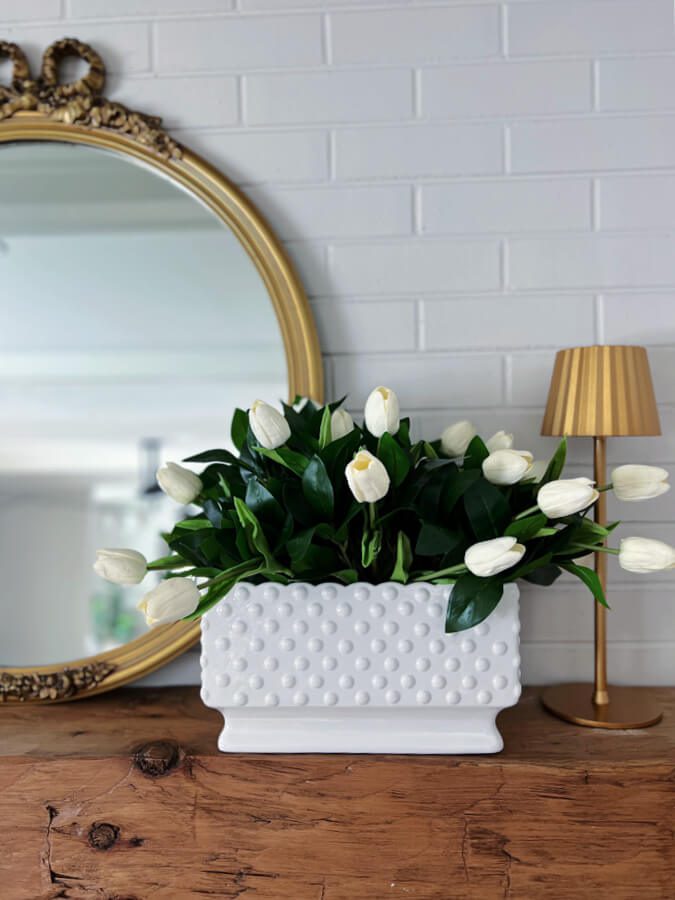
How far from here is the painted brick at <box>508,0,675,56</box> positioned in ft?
3.54

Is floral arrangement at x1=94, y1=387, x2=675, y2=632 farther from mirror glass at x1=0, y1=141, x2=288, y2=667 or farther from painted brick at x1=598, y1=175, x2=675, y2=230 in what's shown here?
painted brick at x1=598, y1=175, x2=675, y2=230

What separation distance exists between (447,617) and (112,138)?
2.79 ft


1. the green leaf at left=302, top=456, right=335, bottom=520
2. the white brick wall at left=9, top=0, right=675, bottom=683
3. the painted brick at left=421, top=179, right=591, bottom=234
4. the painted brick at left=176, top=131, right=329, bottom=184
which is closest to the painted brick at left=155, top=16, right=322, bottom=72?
the white brick wall at left=9, top=0, right=675, bottom=683

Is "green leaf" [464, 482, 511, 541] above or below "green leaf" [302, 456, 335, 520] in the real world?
below

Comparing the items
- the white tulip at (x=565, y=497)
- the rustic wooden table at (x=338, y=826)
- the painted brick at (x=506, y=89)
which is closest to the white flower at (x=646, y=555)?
the white tulip at (x=565, y=497)

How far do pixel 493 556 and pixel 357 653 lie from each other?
0.20 m

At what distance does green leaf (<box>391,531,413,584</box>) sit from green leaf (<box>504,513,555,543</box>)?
0.12 metres

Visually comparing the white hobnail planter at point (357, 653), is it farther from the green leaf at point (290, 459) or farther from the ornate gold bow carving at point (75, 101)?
the ornate gold bow carving at point (75, 101)

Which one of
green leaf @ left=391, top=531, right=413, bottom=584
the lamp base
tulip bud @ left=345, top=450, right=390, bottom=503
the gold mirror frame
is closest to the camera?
tulip bud @ left=345, top=450, right=390, bottom=503

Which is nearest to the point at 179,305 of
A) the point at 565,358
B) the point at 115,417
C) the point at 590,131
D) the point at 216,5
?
the point at 115,417

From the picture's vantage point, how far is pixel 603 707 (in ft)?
3.21

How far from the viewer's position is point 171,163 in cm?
108

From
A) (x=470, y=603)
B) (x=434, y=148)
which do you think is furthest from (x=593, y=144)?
(x=470, y=603)

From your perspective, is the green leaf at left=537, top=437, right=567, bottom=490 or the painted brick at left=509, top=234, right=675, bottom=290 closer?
the green leaf at left=537, top=437, right=567, bottom=490
